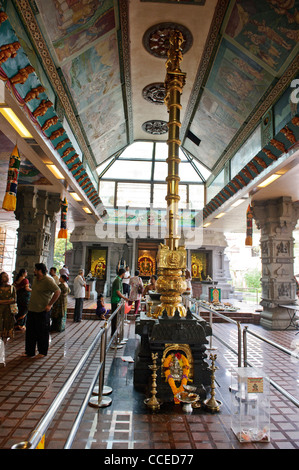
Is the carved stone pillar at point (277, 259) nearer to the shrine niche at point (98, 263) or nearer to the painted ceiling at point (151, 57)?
the painted ceiling at point (151, 57)

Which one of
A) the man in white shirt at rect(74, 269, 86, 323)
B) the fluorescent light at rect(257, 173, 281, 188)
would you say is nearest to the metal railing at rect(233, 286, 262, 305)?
the fluorescent light at rect(257, 173, 281, 188)

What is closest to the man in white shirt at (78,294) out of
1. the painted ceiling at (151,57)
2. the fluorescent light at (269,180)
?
the painted ceiling at (151,57)

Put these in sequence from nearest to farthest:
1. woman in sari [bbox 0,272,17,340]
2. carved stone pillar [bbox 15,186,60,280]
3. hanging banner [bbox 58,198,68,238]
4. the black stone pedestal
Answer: the black stone pedestal, woman in sari [bbox 0,272,17,340], hanging banner [bbox 58,198,68,238], carved stone pillar [bbox 15,186,60,280]

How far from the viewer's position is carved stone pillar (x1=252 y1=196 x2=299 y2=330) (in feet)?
25.9

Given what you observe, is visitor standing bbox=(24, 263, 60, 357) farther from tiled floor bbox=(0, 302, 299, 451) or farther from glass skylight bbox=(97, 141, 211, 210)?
glass skylight bbox=(97, 141, 211, 210)

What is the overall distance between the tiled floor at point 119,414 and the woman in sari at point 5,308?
1.41 feet

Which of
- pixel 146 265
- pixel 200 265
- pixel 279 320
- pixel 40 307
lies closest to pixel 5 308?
pixel 40 307

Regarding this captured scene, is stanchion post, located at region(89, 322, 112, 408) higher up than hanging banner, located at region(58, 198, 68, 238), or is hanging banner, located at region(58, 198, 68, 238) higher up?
hanging banner, located at region(58, 198, 68, 238)

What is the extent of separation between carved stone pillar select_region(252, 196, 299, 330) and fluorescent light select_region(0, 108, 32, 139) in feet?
21.8

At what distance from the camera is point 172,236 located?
3836mm

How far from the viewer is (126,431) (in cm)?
254

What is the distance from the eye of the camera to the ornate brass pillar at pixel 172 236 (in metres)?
3.69
